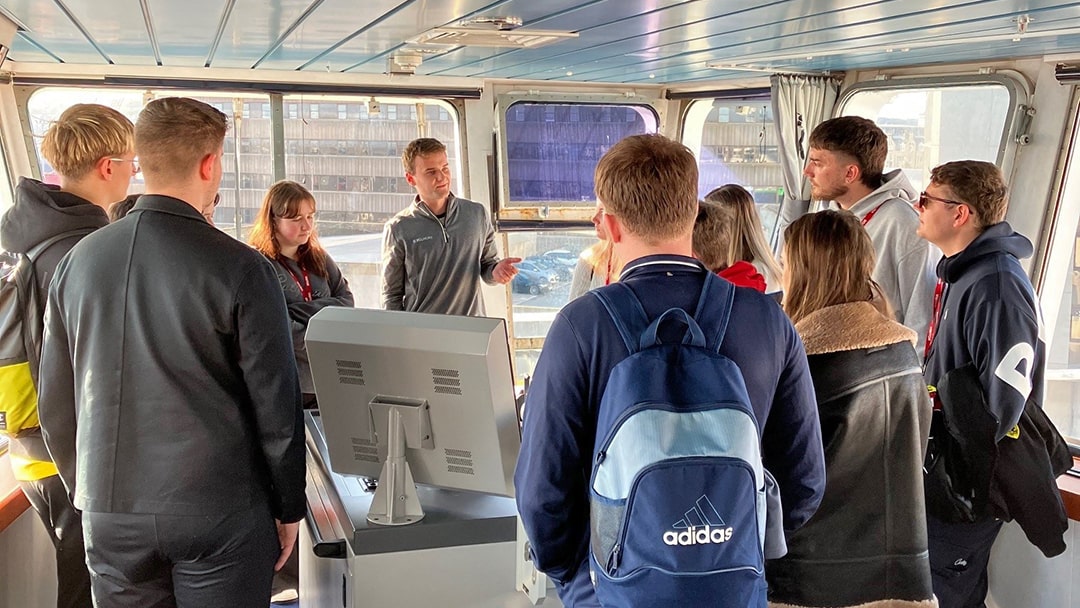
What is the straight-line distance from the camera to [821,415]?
6.96 ft

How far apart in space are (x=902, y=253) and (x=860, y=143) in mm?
415

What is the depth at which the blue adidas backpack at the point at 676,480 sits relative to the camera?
1.39 metres

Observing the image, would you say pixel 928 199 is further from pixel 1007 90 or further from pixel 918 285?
pixel 1007 90

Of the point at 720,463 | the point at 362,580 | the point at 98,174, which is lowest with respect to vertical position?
the point at 362,580

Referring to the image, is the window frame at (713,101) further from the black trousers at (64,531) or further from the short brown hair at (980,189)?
the black trousers at (64,531)

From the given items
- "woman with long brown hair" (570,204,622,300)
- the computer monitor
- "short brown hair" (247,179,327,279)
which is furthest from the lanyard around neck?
"short brown hair" (247,179,327,279)

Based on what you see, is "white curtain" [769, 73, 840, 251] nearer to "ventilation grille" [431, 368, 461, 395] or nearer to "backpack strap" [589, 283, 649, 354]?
"ventilation grille" [431, 368, 461, 395]

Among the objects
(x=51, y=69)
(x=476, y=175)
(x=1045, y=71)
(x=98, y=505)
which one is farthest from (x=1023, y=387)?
(x=51, y=69)

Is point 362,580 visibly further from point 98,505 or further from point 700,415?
point 700,415

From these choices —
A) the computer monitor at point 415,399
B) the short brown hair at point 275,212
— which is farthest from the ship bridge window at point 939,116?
the computer monitor at point 415,399

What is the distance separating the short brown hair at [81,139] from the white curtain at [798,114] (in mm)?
3598

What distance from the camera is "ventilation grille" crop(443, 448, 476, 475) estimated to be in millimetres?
2172

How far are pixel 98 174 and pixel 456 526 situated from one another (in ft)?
4.23

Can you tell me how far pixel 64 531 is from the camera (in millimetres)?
2617
